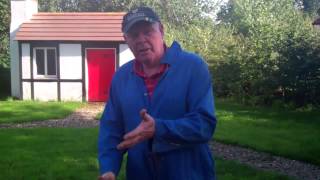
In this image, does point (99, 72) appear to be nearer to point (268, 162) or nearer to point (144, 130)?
point (268, 162)

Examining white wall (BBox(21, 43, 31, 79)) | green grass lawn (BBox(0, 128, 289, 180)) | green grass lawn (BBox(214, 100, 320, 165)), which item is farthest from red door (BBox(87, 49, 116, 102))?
green grass lawn (BBox(0, 128, 289, 180))

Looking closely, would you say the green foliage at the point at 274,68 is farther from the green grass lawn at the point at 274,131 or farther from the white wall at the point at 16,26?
the white wall at the point at 16,26

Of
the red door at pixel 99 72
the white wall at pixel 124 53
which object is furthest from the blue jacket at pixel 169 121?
the red door at pixel 99 72

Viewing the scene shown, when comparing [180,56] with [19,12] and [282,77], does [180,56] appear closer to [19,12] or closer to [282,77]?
[282,77]

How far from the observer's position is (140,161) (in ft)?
8.96

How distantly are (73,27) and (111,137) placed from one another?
16.9 meters

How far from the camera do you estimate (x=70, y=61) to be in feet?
61.6

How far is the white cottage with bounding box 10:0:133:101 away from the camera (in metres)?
18.6

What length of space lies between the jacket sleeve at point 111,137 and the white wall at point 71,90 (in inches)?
645

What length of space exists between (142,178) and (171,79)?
0.63 m

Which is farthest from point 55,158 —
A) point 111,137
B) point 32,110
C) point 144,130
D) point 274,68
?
point 274,68

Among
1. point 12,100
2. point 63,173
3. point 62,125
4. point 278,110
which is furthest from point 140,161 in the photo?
point 12,100

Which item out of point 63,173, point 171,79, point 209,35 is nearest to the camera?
point 171,79

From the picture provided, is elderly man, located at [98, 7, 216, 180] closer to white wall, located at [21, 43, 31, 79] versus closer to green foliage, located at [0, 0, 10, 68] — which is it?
white wall, located at [21, 43, 31, 79]
